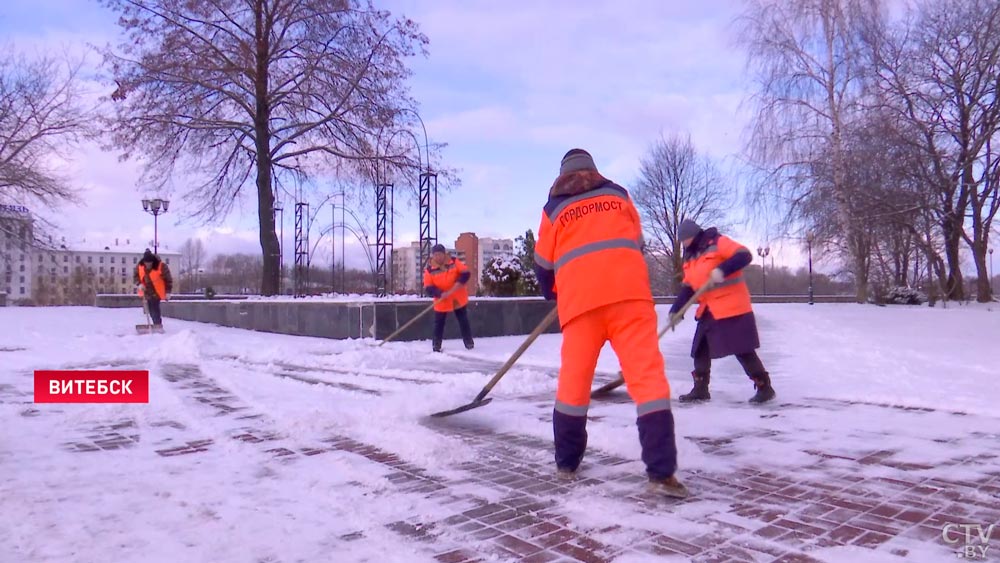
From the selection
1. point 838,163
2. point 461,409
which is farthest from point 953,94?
point 461,409

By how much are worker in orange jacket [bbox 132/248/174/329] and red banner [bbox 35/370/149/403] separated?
6.23 m

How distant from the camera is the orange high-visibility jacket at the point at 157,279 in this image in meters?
13.8

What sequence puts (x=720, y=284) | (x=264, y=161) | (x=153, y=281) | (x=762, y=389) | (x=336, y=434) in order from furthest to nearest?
(x=264, y=161), (x=153, y=281), (x=762, y=389), (x=720, y=284), (x=336, y=434)

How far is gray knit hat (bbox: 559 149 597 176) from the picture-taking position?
12.9ft

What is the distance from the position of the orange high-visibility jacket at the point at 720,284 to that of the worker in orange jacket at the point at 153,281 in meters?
11.2

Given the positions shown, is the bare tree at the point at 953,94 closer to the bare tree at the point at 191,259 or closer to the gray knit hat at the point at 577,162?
the gray knit hat at the point at 577,162

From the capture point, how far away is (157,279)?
45.3ft

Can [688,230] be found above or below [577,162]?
below

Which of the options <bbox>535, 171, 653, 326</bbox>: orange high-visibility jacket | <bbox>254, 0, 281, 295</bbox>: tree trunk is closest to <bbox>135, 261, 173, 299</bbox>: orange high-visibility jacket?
<bbox>254, 0, 281, 295</bbox>: tree trunk

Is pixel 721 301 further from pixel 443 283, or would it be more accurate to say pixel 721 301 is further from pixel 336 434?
pixel 443 283

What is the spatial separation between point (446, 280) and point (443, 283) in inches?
2.8

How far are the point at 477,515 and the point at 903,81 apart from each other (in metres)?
20.6

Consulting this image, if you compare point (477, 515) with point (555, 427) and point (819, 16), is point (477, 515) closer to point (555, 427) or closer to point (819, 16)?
point (555, 427)

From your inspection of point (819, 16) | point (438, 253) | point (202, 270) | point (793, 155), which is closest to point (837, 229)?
point (793, 155)
